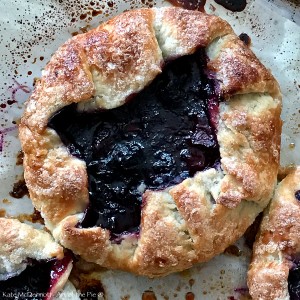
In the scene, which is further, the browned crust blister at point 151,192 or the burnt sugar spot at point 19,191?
the burnt sugar spot at point 19,191

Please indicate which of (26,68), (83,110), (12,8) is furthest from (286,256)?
(12,8)

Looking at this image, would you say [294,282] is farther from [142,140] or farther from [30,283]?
[30,283]

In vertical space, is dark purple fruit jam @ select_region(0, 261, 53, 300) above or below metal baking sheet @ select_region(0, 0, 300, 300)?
below

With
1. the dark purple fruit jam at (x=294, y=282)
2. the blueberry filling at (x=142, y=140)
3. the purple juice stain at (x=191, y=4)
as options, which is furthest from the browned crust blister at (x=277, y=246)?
the purple juice stain at (x=191, y=4)

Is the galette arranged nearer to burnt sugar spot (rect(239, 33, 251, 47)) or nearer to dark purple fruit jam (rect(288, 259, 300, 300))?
dark purple fruit jam (rect(288, 259, 300, 300))

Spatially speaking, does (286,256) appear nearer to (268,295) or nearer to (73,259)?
(268,295)

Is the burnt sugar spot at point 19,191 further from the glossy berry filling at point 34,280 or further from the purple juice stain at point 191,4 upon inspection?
the purple juice stain at point 191,4

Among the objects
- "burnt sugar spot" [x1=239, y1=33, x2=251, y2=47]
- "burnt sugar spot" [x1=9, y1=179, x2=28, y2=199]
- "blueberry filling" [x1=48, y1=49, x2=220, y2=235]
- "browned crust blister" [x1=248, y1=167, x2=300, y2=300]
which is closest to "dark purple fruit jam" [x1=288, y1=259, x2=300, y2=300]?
"browned crust blister" [x1=248, y1=167, x2=300, y2=300]
